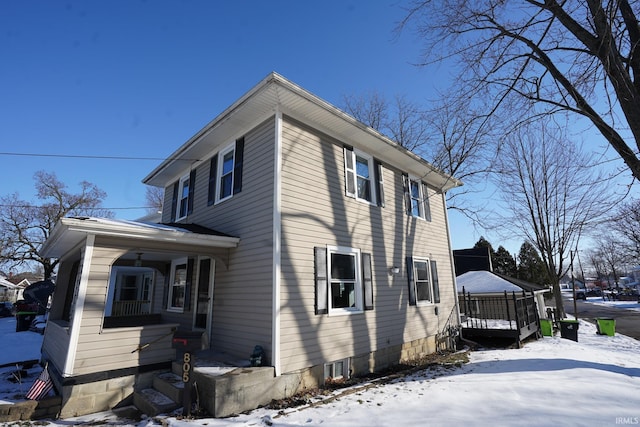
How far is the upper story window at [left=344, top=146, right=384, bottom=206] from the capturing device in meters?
8.11

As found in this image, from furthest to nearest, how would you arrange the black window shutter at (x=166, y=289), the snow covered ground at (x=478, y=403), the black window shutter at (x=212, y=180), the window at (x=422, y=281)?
the black window shutter at (x=166, y=289) < the window at (x=422, y=281) < the black window shutter at (x=212, y=180) < the snow covered ground at (x=478, y=403)

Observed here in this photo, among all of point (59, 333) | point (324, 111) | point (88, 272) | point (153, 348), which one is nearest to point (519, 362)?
point (324, 111)

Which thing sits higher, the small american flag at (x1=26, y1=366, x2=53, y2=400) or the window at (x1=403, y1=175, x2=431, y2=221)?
the window at (x1=403, y1=175, x2=431, y2=221)

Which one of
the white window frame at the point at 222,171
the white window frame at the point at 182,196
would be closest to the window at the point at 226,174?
the white window frame at the point at 222,171

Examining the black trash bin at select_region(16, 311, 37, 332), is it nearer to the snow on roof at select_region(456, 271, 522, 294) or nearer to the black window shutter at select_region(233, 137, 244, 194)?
the black window shutter at select_region(233, 137, 244, 194)

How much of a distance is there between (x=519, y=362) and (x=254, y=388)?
639 centimetres

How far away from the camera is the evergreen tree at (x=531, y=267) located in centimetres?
3020

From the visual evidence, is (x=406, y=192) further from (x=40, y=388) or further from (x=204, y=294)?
(x=40, y=388)

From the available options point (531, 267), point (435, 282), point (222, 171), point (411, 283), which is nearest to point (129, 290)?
point (222, 171)

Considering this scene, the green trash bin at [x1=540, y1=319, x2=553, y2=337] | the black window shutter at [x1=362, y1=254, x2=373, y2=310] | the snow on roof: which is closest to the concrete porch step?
the black window shutter at [x1=362, y1=254, x2=373, y2=310]

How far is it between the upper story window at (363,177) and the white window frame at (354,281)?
58.0 inches

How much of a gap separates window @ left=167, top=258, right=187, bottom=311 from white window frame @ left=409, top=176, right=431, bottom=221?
7.27 m

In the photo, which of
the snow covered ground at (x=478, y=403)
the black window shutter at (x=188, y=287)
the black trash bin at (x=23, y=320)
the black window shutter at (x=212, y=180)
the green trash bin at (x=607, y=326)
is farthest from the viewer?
the black trash bin at (x=23, y=320)

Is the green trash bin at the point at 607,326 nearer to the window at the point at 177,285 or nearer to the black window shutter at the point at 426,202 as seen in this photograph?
the black window shutter at the point at 426,202
